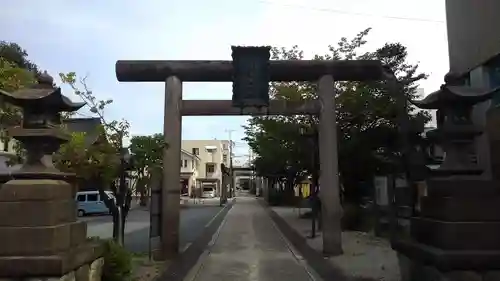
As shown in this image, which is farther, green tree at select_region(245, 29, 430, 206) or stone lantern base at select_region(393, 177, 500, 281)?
green tree at select_region(245, 29, 430, 206)

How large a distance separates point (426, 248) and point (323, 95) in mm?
7249

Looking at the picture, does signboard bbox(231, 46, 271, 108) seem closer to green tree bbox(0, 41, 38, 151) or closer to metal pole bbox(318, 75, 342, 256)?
metal pole bbox(318, 75, 342, 256)

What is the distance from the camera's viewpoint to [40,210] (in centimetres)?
592

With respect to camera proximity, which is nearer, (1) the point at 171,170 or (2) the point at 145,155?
(2) the point at 145,155

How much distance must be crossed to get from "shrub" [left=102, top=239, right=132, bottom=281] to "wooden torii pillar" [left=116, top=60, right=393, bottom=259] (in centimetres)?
461

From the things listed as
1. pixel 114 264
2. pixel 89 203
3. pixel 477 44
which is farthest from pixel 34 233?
pixel 89 203

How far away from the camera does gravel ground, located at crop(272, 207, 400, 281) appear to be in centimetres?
971

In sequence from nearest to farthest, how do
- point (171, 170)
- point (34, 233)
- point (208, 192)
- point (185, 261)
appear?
point (34, 233)
point (185, 261)
point (171, 170)
point (208, 192)

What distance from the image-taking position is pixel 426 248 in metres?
6.52

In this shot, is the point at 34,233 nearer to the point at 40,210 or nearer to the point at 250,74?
the point at 40,210

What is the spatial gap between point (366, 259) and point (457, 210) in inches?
230

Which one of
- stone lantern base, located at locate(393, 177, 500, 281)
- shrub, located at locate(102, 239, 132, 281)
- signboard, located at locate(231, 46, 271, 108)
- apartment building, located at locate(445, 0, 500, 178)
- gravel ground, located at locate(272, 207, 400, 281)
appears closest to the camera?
stone lantern base, located at locate(393, 177, 500, 281)

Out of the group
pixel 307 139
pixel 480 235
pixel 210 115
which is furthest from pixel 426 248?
pixel 307 139

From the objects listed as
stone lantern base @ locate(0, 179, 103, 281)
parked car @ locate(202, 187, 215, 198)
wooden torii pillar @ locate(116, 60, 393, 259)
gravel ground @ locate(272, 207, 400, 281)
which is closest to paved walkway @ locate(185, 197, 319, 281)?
gravel ground @ locate(272, 207, 400, 281)
